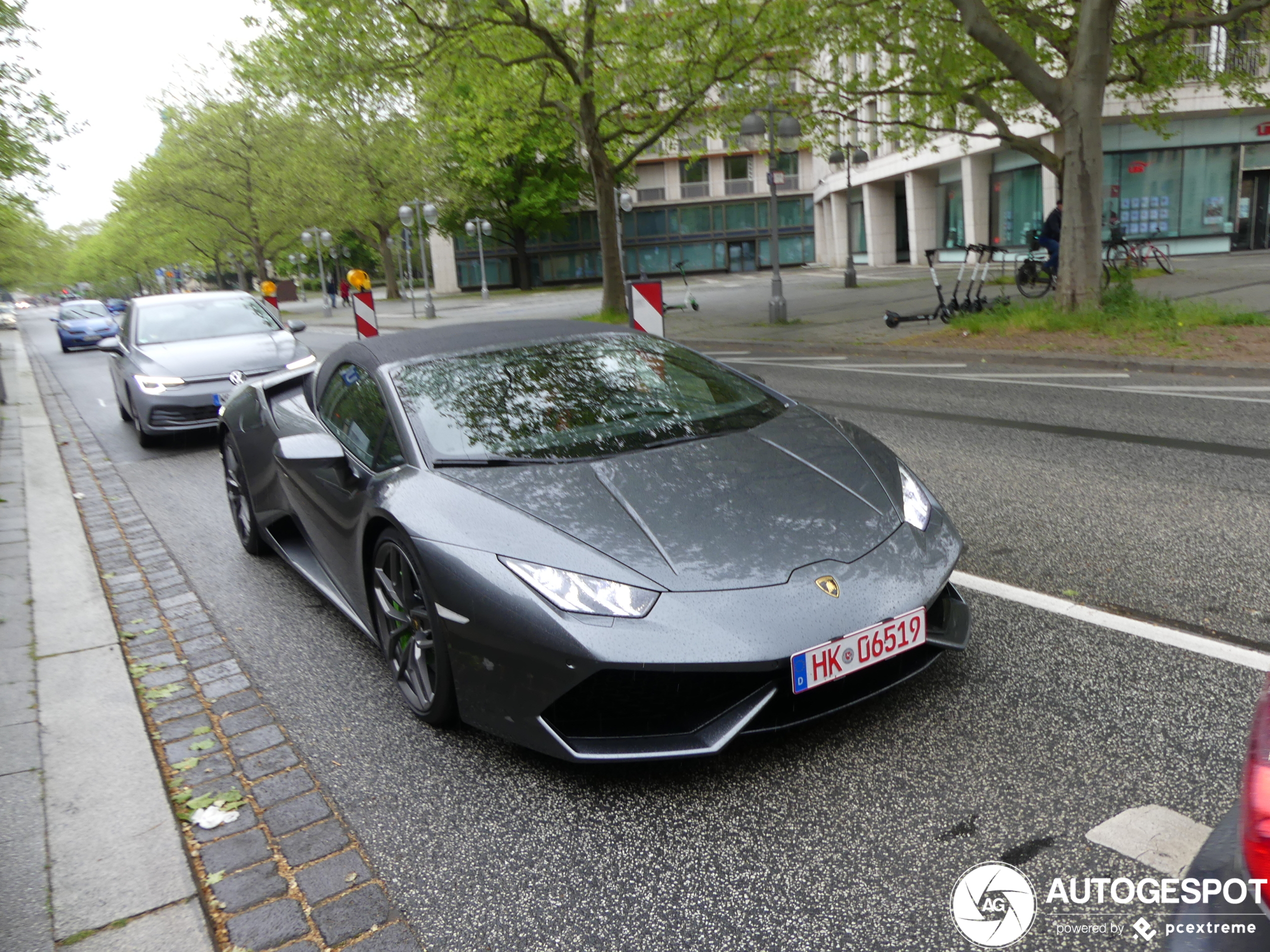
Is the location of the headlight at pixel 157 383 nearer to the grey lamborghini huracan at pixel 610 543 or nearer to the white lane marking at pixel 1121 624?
the grey lamborghini huracan at pixel 610 543

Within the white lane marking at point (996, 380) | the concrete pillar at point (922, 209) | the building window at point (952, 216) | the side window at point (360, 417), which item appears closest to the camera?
the side window at point (360, 417)

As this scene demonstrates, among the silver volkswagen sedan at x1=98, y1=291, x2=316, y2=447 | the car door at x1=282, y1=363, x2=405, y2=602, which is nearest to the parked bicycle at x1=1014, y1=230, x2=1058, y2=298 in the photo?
the silver volkswagen sedan at x1=98, y1=291, x2=316, y2=447

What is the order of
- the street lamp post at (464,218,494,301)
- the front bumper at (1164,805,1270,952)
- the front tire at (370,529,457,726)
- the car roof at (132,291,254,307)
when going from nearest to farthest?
the front bumper at (1164,805,1270,952) → the front tire at (370,529,457,726) → the car roof at (132,291,254,307) → the street lamp post at (464,218,494,301)

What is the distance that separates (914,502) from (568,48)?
62.7 feet

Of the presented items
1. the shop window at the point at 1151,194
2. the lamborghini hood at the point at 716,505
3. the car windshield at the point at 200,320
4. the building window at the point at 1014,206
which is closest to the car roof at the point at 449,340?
the lamborghini hood at the point at 716,505

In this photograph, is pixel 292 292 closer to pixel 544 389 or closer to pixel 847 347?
pixel 847 347

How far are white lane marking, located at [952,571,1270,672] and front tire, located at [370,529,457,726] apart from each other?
2.41 m

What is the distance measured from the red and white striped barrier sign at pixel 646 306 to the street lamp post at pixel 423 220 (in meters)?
25.9

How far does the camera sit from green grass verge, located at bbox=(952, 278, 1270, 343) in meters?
12.6

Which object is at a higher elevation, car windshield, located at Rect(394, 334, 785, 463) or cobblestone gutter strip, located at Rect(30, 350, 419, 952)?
car windshield, located at Rect(394, 334, 785, 463)

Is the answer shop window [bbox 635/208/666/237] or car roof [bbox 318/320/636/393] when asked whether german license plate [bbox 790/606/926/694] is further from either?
shop window [bbox 635/208/666/237]

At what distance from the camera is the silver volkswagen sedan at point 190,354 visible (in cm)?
995

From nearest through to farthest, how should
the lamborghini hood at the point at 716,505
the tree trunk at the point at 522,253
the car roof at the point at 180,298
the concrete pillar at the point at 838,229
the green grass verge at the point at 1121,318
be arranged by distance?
the lamborghini hood at the point at 716,505
the car roof at the point at 180,298
the green grass verge at the point at 1121,318
the concrete pillar at the point at 838,229
the tree trunk at the point at 522,253

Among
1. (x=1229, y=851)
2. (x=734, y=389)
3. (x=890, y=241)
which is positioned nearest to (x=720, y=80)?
(x=734, y=389)
